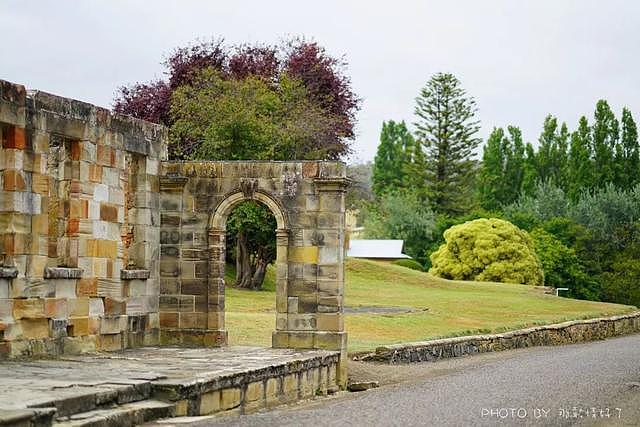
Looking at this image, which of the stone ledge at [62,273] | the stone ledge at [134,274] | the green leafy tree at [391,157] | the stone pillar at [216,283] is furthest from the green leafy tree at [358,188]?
the stone ledge at [62,273]

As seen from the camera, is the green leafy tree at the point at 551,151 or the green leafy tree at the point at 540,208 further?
the green leafy tree at the point at 551,151

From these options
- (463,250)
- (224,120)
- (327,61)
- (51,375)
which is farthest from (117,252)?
(463,250)

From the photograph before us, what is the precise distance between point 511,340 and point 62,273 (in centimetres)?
1475

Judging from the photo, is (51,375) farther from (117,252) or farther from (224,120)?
(224,120)

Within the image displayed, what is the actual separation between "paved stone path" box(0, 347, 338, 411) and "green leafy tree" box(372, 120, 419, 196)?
220ft

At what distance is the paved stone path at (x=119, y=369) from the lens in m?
11.5

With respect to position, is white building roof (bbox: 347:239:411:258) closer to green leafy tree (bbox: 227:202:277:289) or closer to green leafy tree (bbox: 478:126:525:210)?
green leafy tree (bbox: 478:126:525:210)

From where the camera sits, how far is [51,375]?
519 inches

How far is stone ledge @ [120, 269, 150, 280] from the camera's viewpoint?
18281mm

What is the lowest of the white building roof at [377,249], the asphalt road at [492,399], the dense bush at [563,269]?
the asphalt road at [492,399]

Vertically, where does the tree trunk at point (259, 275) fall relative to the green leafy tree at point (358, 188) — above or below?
below

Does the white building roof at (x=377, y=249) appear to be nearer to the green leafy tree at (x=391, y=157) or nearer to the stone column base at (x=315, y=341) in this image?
Result: the green leafy tree at (x=391, y=157)

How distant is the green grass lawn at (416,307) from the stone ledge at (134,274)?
3430 mm

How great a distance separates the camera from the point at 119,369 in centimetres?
1426
